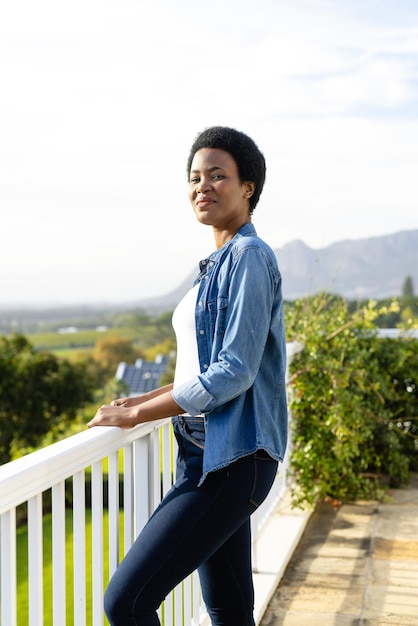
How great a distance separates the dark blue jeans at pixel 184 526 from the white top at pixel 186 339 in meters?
0.10

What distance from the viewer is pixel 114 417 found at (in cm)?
162

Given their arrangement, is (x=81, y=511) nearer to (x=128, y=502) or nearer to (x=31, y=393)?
(x=128, y=502)

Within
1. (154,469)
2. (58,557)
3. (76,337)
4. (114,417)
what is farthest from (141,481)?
(76,337)

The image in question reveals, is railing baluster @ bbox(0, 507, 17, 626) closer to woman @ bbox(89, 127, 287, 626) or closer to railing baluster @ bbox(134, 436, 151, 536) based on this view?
woman @ bbox(89, 127, 287, 626)

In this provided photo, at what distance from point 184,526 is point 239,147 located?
80cm

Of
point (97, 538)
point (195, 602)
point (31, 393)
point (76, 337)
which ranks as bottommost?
point (31, 393)

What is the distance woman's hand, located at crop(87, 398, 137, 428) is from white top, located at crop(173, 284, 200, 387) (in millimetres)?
119

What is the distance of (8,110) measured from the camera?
51.5 metres

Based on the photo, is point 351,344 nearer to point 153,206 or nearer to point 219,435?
point 219,435

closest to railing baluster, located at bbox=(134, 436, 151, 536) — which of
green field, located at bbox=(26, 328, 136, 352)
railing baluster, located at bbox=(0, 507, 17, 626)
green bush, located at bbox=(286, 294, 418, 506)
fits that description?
railing baluster, located at bbox=(0, 507, 17, 626)

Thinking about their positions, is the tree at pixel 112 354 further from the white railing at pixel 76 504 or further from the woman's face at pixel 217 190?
the woman's face at pixel 217 190

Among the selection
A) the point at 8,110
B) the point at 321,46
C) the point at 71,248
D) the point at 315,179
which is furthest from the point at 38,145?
the point at 321,46

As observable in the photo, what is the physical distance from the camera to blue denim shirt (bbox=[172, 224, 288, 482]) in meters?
1.45

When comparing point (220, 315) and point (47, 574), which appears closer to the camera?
point (220, 315)
